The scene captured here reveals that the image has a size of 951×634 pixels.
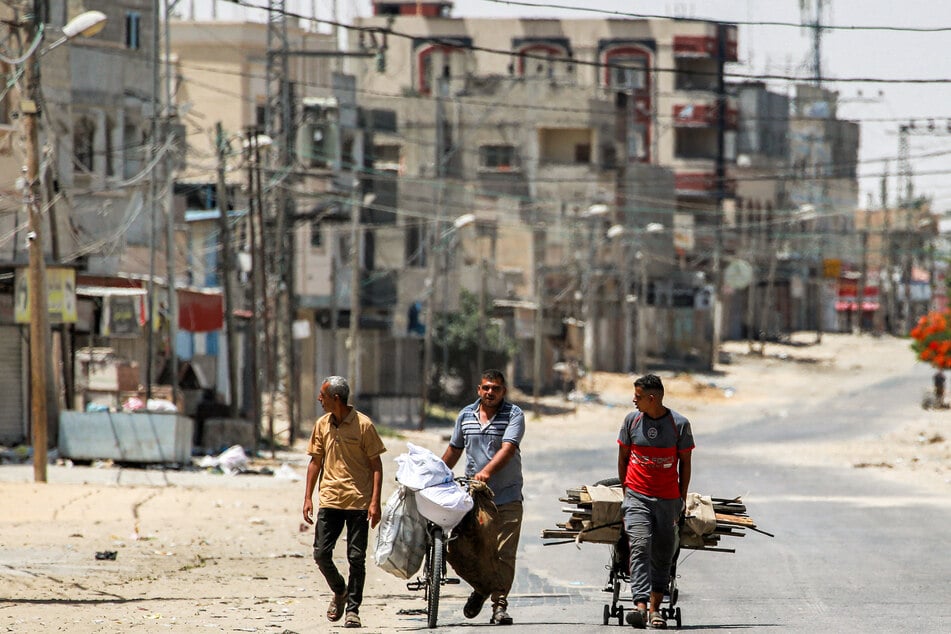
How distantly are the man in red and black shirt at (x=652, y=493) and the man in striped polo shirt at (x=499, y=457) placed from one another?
745 millimetres

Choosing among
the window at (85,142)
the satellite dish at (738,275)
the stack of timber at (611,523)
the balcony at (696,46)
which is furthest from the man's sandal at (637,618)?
the balcony at (696,46)

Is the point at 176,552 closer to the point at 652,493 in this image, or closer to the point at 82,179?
the point at 652,493

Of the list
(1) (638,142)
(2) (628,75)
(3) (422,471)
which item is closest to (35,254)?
(3) (422,471)

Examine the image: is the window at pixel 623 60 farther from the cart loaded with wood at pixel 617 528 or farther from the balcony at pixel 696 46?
the cart loaded with wood at pixel 617 528

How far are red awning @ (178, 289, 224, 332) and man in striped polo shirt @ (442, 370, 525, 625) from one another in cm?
2718

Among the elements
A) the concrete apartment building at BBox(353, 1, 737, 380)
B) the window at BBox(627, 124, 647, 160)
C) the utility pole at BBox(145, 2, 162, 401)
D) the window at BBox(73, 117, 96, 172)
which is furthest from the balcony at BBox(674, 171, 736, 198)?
the utility pole at BBox(145, 2, 162, 401)

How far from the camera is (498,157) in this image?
263 ft

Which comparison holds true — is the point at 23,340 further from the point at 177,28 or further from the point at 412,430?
the point at 177,28

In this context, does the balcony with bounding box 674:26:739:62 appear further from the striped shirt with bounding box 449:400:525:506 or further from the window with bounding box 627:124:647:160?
the striped shirt with bounding box 449:400:525:506

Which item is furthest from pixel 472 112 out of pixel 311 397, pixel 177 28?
pixel 311 397

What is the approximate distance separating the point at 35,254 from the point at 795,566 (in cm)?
1189

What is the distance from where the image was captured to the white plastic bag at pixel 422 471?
10.9 metres

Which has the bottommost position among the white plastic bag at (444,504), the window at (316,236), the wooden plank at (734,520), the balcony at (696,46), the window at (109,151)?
the wooden plank at (734,520)

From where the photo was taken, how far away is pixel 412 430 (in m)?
48.1
